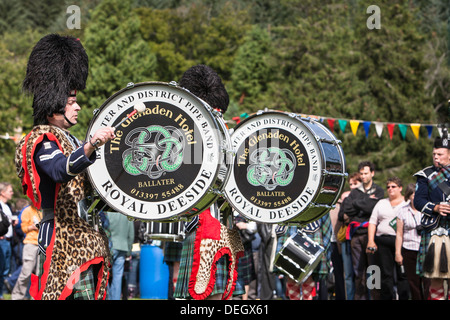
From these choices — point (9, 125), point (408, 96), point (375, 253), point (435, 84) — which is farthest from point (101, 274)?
point (435, 84)

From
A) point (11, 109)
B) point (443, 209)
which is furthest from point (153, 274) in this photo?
point (11, 109)

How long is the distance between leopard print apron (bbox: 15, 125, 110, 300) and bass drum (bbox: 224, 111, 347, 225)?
1606 mm

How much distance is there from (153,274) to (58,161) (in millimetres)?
8226

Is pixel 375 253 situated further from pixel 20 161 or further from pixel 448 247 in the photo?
pixel 20 161

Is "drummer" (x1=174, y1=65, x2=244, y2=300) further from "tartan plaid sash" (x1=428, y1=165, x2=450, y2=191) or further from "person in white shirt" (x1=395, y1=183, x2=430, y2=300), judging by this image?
"person in white shirt" (x1=395, y1=183, x2=430, y2=300)

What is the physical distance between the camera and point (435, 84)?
37.9m

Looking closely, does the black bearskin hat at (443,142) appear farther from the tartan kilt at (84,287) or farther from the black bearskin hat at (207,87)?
the tartan kilt at (84,287)

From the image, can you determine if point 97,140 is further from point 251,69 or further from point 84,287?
point 251,69

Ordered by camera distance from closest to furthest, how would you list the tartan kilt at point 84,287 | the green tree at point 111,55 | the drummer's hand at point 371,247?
the tartan kilt at point 84,287 → the drummer's hand at point 371,247 → the green tree at point 111,55

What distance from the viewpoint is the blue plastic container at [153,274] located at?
38.7 ft

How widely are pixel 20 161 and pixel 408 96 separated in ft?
107

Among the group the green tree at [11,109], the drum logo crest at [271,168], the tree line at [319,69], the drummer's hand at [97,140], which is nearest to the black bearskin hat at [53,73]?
the drummer's hand at [97,140]

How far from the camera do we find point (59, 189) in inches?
156

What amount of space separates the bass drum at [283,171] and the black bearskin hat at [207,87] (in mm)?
408
